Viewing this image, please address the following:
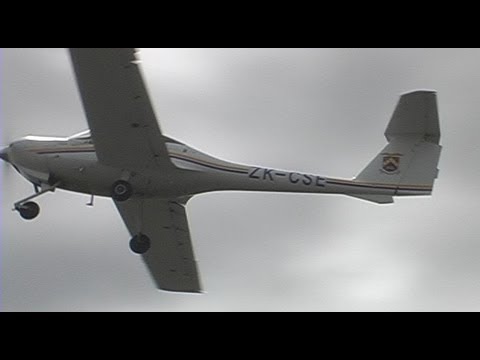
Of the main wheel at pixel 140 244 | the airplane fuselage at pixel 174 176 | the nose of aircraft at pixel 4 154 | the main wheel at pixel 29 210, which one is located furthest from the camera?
the main wheel at pixel 140 244

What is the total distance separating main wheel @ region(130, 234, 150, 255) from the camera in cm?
1953

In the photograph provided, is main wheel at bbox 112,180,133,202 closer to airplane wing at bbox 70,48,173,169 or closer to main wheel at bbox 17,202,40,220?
airplane wing at bbox 70,48,173,169

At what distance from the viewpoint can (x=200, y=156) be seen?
1834 centimetres

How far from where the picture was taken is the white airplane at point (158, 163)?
17641 mm

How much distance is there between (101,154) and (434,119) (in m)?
6.42

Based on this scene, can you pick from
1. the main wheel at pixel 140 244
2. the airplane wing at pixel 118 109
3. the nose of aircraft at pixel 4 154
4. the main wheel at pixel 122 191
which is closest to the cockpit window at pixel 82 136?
the airplane wing at pixel 118 109

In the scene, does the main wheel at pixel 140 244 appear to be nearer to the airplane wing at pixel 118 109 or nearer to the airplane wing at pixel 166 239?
the airplane wing at pixel 166 239

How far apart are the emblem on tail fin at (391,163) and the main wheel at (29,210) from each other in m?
6.95

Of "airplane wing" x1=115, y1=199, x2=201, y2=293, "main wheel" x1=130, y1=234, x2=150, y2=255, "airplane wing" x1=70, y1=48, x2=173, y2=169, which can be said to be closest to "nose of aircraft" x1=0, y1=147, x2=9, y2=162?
"airplane wing" x1=70, y1=48, x2=173, y2=169

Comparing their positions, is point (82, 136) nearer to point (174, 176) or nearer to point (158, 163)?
point (158, 163)

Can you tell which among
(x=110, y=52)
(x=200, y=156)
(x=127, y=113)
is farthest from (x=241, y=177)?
(x=110, y=52)

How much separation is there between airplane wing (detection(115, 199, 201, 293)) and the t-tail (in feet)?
13.6

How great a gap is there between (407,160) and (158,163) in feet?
15.9

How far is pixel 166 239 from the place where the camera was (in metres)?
20.4
